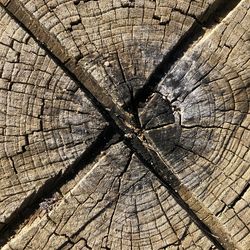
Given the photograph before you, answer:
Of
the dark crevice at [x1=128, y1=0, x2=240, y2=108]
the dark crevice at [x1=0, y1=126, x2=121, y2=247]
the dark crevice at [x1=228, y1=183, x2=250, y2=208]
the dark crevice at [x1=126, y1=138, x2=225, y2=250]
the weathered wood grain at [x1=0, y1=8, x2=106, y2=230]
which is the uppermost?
the weathered wood grain at [x1=0, y1=8, x2=106, y2=230]

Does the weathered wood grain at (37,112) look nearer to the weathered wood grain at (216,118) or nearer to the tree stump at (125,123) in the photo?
the tree stump at (125,123)

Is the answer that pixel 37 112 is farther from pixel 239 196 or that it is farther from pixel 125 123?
pixel 239 196

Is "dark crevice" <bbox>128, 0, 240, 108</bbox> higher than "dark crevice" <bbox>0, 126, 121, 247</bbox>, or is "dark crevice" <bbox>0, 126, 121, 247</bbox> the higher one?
"dark crevice" <bbox>128, 0, 240, 108</bbox>

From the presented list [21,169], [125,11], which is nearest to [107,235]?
[21,169]

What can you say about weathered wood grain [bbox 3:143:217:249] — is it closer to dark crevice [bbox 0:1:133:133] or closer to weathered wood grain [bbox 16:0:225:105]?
dark crevice [bbox 0:1:133:133]

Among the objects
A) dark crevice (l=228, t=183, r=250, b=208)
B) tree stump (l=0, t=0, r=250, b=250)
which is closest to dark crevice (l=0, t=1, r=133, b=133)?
tree stump (l=0, t=0, r=250, b=250)

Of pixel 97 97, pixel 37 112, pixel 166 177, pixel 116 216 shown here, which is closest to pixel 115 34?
pixel 97 97
